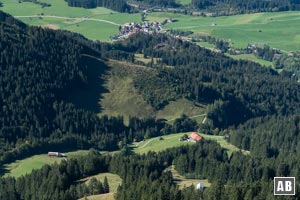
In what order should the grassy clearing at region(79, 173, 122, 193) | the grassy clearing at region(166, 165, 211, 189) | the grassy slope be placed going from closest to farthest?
the grassy slope → the grassy clearing at region(79, 173, 122, 193) → the grassy clearing at region(166, 165, 211, 189)

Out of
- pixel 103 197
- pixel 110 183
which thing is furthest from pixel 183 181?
pixel 103 197

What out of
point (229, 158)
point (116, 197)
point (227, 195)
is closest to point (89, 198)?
point (116, 197)

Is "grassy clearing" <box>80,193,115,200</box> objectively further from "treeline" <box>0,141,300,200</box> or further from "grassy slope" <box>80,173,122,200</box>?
"treeline" <box>0,141,300,200</box>

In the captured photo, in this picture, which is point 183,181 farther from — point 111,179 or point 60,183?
point 60,183

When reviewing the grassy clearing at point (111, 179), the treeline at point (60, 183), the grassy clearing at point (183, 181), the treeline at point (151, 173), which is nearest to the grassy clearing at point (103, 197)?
the treeline at point (151, 173)

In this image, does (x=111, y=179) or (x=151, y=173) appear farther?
(x=151, y=173)

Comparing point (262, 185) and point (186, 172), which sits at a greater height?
point (262, 185)

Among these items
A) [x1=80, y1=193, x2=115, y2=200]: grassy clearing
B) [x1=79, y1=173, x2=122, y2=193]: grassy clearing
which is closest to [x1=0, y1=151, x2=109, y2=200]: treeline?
[x1=79, y1=173, x2=122, y2=193]: grassy clearing

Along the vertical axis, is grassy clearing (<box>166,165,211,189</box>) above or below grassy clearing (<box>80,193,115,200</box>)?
below

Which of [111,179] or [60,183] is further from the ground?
[60,183]

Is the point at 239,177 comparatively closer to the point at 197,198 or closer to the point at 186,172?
the point at 186,172

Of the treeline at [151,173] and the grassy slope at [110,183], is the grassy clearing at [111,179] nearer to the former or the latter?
the grassy slope at [110,183]
